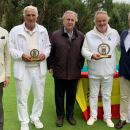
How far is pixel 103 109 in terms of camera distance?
328 cm

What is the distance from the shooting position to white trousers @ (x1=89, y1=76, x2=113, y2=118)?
3086 millimetres

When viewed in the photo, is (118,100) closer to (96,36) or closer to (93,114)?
(93,114)

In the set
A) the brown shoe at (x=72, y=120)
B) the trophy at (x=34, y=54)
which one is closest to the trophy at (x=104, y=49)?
the trophy at (x=34, y=54)

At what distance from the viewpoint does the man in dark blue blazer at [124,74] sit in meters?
2.90

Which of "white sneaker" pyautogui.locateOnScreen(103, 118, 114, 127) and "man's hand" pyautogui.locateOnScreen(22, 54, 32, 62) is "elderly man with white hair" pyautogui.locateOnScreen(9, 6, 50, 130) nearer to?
"man's hand" pyautogui.locateOnScreen(22, 54, 32, 62)

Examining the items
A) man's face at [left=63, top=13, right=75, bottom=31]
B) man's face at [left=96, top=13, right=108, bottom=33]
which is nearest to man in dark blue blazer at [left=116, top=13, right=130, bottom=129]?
man's face at [left=96, top=13, right=108, bottom=33]

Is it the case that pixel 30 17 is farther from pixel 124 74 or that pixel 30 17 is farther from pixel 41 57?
pixel 124 74

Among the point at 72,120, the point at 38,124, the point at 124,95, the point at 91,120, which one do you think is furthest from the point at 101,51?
the point at 38,124

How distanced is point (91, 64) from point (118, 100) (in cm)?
105

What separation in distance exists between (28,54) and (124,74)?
5.40 feet

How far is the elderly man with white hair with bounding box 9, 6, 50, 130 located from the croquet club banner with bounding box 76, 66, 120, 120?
769mm

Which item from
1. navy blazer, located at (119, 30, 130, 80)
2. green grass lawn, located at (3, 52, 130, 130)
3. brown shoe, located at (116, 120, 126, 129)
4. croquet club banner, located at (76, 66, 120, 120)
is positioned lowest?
green grass lawn, located at (3, 52, 130, 130)

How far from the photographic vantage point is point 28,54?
2773mm

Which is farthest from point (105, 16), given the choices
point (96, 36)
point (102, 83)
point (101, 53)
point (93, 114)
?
point (93, 114)
